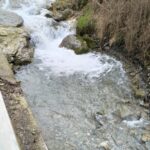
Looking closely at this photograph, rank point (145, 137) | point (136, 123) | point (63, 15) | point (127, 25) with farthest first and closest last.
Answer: point (63, 15) < point (127, 25) < point (136, 123) < point (145, 137)

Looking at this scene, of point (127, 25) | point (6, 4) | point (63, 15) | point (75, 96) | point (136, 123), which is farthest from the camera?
point (6, 4)

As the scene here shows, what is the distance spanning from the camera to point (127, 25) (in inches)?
225

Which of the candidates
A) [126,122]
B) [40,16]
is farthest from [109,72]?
[40,16]

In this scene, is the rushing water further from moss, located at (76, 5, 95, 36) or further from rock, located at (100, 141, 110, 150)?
moss, located at (76, 5, 95, 36)

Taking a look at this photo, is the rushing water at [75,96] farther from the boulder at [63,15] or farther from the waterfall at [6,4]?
the waterfall at [6,4]

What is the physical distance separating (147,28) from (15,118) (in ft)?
9.63

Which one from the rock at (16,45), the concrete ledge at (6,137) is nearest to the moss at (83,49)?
the rock at (16,45)

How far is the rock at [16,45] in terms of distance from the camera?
5755mm

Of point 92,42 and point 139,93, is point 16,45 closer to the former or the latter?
point 92,42

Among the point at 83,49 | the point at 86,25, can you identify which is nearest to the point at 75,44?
the point at 83,49

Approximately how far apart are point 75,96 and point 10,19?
2.58m

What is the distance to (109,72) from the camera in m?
5.71

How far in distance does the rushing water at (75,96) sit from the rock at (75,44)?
92 millimetres

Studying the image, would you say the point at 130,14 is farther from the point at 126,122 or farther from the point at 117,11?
the point at 126,122
